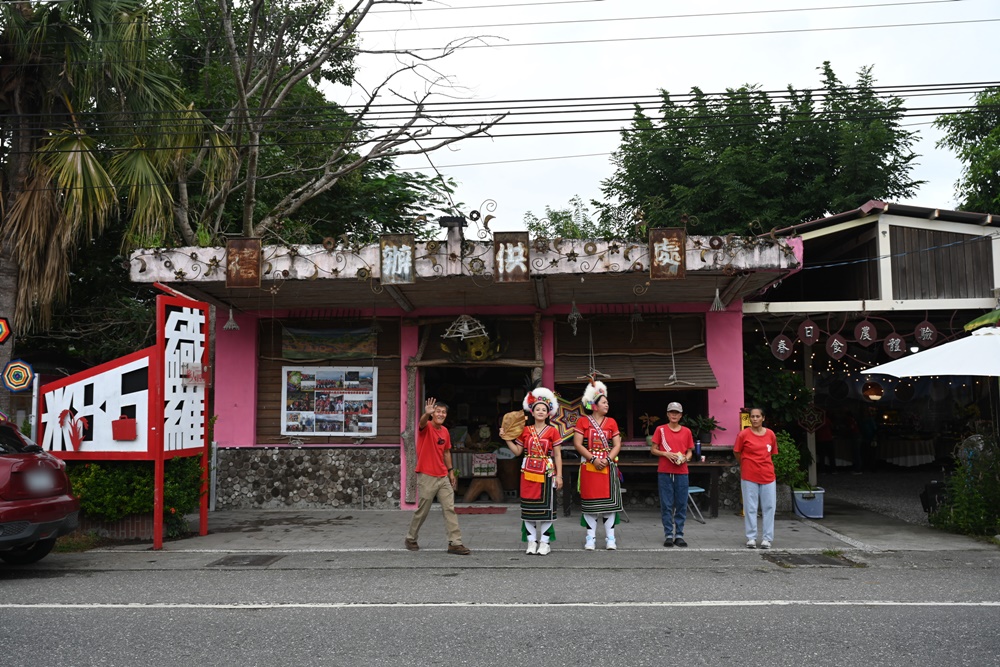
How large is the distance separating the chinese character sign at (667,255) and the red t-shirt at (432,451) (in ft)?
11.3

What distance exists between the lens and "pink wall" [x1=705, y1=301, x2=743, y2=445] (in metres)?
12.2

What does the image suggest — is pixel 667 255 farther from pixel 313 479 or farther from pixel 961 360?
Answer: pixel 313 479

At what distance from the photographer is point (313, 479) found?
40.9 feet

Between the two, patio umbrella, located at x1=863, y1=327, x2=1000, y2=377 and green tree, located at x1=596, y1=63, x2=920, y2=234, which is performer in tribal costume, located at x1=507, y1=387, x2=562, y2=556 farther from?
green tree, located at x1=596, y1=63, x2=920, y2=234

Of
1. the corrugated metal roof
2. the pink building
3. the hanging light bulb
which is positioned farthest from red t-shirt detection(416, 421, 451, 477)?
the hanging light bulb

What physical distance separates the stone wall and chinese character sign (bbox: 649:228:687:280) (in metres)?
5.05

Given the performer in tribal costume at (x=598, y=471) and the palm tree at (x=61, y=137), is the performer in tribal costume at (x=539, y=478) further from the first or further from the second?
the palm tree at (x=61, y=137)

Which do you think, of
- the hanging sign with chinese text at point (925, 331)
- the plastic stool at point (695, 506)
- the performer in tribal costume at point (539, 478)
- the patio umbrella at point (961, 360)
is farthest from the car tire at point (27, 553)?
the hanging sign with chinese text at point (925, 331)

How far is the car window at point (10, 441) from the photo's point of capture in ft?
26.4

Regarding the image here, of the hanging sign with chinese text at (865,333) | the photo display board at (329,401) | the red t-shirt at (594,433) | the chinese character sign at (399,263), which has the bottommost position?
the red t-shirt at (594,433)

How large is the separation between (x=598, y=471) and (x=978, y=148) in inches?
681

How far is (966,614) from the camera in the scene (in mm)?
6023

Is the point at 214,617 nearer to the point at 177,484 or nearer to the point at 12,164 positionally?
the point at 177,484

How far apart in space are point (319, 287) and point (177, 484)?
3.18 meters
